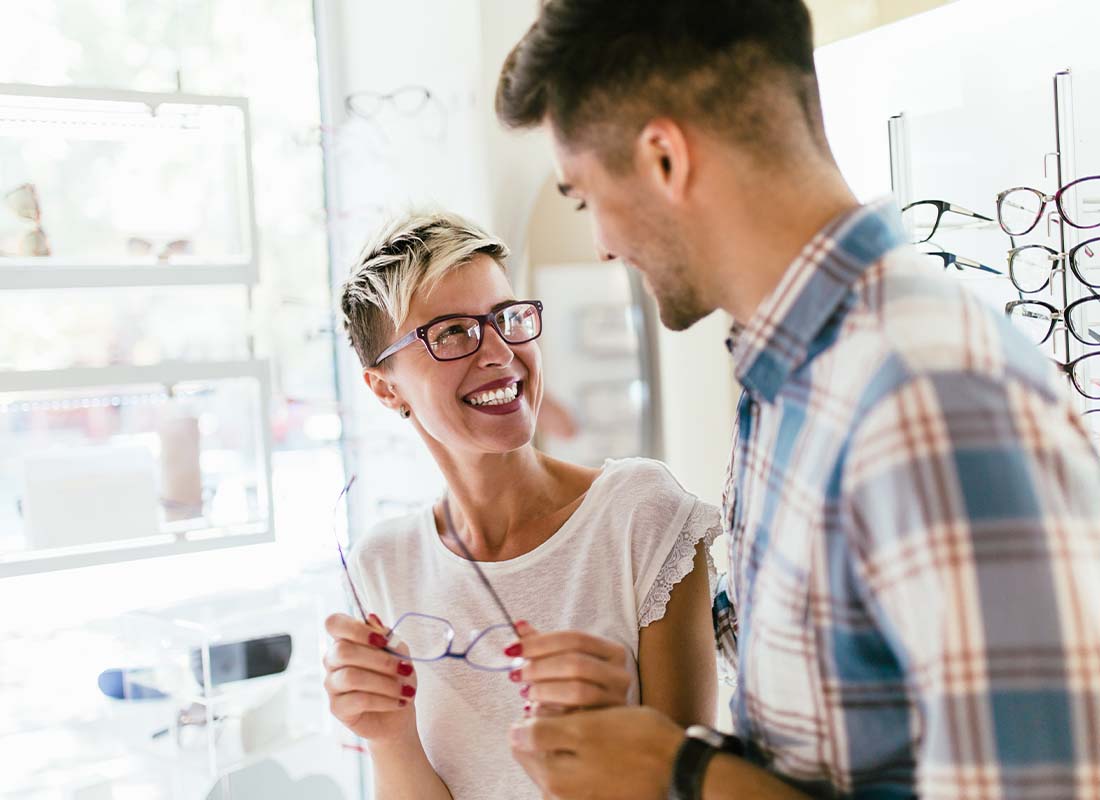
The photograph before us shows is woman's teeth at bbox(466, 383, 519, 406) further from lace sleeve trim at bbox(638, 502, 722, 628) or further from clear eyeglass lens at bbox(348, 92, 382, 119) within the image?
clear eyeglass lens at bbox(348, 92, 382, 119)

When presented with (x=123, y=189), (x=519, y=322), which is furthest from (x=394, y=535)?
(x=123, y=189)

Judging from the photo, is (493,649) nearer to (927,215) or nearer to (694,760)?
(694,760)

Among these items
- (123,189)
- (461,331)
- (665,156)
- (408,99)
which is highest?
(408,99)

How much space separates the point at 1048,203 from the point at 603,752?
1.18 metres

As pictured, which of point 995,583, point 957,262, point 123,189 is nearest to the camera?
point 995,583

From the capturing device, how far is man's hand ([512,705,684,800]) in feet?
2.94

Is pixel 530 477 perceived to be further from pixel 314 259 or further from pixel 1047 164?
pixel 314 259

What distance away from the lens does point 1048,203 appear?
162 centimetres

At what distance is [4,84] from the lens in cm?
216

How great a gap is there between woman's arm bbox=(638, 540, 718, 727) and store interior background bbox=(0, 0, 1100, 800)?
2.77 feet

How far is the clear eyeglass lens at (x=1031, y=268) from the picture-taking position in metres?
1.65

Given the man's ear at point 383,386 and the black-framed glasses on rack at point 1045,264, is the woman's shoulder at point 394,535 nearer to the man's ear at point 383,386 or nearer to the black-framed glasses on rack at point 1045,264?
the man's ear at point 383,386

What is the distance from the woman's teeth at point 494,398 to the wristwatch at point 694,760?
65 cm

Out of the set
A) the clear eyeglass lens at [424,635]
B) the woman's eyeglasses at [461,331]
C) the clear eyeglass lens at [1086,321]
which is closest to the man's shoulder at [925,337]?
the woman's eyeglasses at [461,331]
